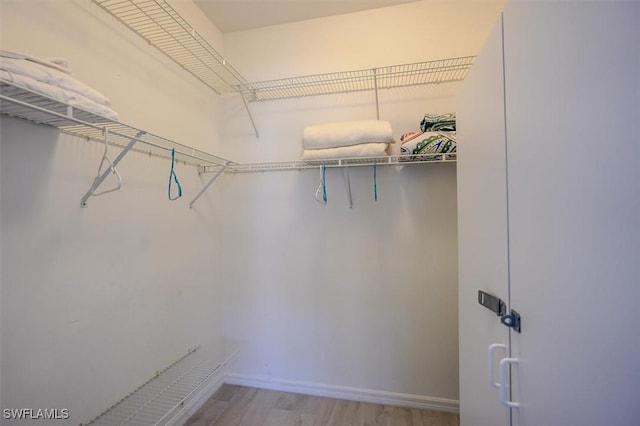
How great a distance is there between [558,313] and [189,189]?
187cm

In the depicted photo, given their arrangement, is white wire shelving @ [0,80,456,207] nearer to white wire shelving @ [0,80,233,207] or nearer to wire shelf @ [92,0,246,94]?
white wire shelving @ [0,80,233,207]

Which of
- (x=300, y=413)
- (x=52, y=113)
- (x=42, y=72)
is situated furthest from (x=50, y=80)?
(x=300, y=413)

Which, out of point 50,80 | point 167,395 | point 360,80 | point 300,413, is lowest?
point 300,413

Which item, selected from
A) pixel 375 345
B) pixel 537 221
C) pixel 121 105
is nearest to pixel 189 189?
pixel 121 105

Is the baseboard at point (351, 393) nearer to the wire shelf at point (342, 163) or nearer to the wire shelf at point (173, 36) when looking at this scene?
the wire shelf at point (342, 163)

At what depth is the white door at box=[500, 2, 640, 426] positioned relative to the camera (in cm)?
47

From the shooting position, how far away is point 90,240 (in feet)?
3.84

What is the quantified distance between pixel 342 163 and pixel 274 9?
1.18 m

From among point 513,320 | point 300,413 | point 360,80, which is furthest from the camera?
point 360,80

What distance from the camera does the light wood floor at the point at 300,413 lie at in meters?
1.68

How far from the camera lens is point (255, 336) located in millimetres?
2064

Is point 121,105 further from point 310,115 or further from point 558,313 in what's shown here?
point 558,313

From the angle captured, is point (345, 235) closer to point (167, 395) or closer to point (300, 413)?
point (300, 413)

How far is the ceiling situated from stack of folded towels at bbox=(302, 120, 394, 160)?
34.1 inches
